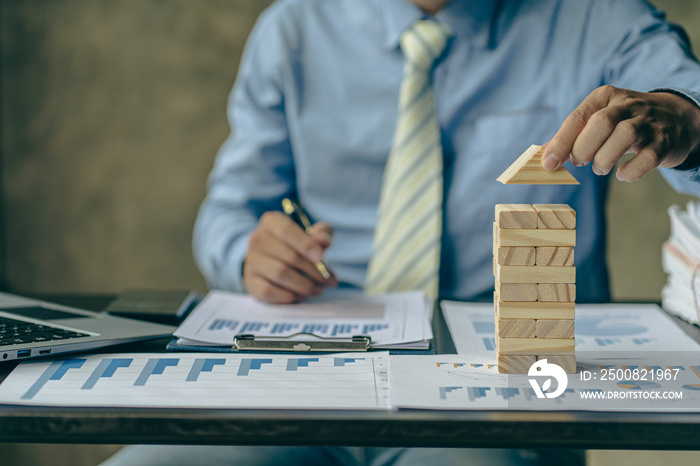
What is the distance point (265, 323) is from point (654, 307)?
2.02 feet

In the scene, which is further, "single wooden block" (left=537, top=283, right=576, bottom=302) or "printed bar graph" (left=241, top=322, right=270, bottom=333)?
"printed bar graph" (left=241, top=322, right=270, bottom=333)

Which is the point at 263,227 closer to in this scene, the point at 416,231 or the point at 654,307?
the point at 416,231

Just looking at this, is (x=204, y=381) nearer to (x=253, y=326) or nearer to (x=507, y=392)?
(x=253, y=326)

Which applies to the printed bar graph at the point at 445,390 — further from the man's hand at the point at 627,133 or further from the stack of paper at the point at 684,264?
the stack of paper at the point at 684,264

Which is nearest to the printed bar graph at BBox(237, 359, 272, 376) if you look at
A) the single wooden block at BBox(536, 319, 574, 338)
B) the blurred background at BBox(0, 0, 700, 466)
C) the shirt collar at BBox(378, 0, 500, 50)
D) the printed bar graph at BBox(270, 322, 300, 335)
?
the printed bar graph at BBox(270, 322, 300, 335)

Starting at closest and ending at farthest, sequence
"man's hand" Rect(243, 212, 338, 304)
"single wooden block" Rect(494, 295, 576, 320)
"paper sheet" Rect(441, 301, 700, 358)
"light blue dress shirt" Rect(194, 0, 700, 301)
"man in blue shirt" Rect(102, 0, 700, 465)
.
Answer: "single wooden block" Rect(494, 295, 576, 320), "paper sheet" Rect(441, 301, 700, 358), "man's hand" Rect(243, 212, 338, 304), "man in blue shirt" Rect(102, 0, 700, 465), "light blue dress shirt" Rect(194, 0, 700, 301)

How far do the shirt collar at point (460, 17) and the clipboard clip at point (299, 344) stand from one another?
73 centimetres

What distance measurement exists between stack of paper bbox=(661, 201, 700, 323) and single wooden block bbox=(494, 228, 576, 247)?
339mm

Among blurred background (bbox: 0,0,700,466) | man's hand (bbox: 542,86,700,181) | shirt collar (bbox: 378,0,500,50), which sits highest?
shirt collar (bbox: 378,0,500,50)

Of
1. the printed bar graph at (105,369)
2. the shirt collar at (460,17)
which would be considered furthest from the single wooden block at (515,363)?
the shirt collar at (460,17)

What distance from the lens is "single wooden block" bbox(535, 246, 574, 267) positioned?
2.05 ft

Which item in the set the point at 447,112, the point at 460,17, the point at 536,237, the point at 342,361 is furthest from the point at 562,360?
the point at 460,17

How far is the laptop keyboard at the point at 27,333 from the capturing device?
2.27ft

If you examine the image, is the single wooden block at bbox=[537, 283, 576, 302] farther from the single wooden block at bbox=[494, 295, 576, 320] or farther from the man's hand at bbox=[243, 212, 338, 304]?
the man's hand at bbox=[243, 212, 338, 304]
